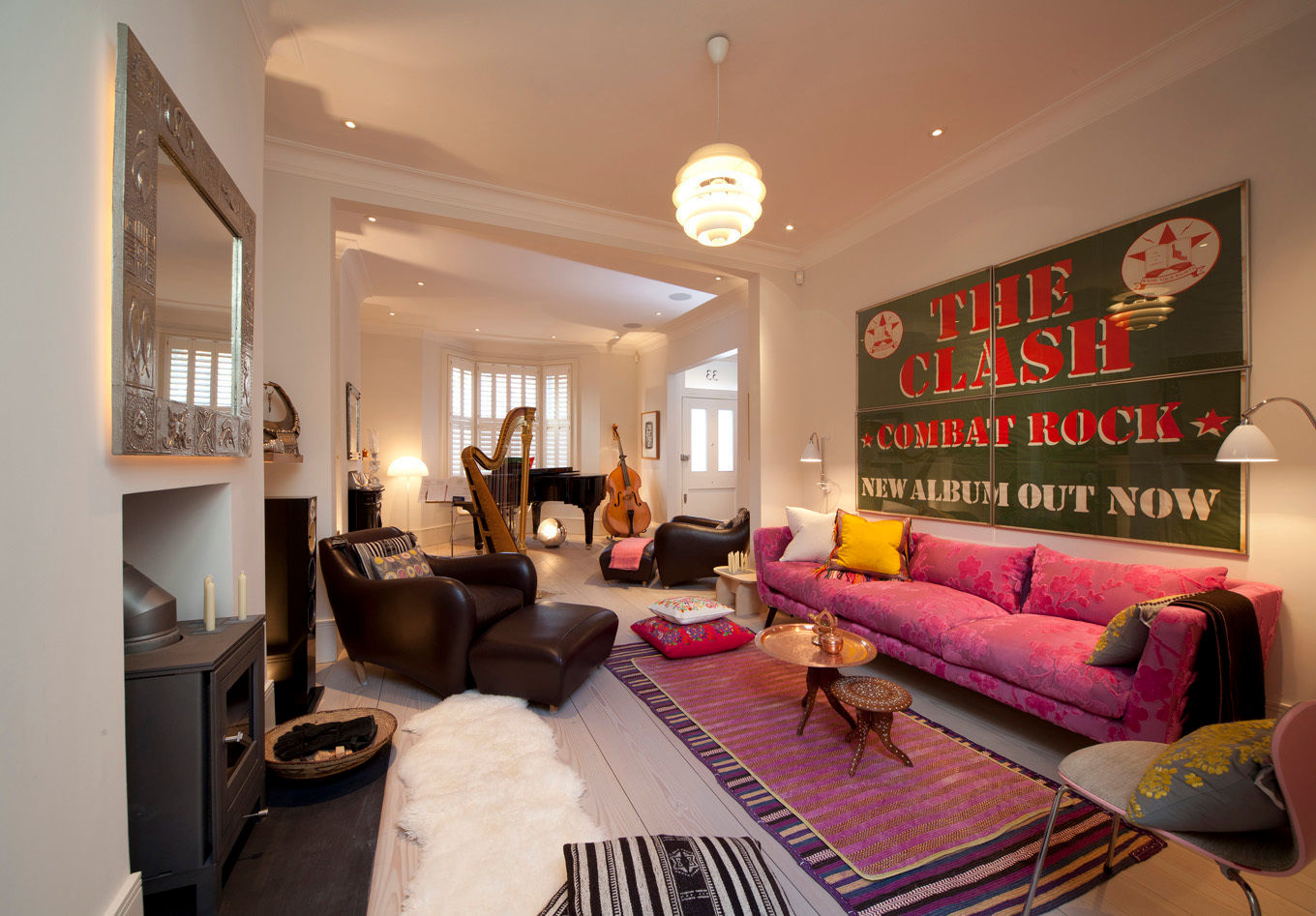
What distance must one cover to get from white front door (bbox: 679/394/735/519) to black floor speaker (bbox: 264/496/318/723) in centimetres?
574

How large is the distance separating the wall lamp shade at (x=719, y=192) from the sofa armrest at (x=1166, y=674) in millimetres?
2211

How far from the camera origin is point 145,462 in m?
1.48

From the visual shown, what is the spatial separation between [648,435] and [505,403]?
2.32m

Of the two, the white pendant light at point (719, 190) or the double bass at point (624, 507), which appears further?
the double bass at point (624, 507)

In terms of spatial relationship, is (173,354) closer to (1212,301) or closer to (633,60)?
(633,60)

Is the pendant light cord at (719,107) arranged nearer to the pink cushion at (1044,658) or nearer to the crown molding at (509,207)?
the crown molding at (509,207)

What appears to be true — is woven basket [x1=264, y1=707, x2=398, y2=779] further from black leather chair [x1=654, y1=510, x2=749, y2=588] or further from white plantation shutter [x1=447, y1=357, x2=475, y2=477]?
white plantation shutter [x1=447, y1=357, x2=475, y2=477]

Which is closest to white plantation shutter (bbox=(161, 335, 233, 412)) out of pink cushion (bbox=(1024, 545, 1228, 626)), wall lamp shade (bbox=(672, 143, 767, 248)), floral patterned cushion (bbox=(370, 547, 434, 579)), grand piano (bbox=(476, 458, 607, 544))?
floral patterned cushion (bbox=(370, 547, 434, 579))

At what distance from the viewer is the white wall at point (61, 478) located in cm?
100

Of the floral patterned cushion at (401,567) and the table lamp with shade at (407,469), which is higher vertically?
the table lamp with shade at (407,469)

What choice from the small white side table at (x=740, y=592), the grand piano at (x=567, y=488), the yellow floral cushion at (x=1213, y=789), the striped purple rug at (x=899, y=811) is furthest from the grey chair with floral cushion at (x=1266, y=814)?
the grand piano at (x=567, y=488)

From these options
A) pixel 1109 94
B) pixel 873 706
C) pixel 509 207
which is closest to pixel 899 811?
pixel 873 706

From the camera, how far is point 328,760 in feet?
6.88

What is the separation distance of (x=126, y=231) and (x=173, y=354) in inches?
14.9
